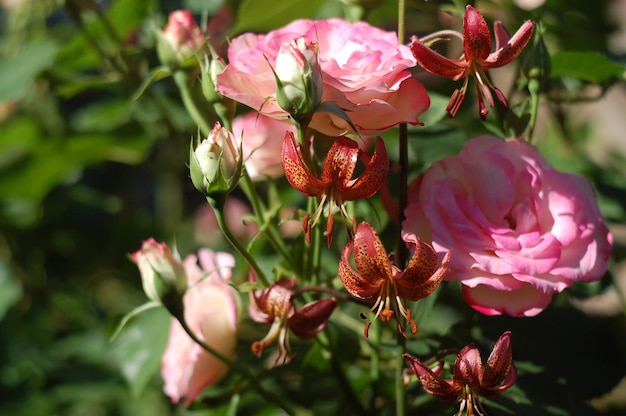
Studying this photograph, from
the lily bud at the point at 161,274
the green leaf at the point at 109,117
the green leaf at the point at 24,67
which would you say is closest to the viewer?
the lily bud at the point at 161,274

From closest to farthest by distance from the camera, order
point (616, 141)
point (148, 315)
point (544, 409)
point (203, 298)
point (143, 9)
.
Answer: point (544, 409), point (203, 298), point (148, 315), point (143, 9), point (616, 141)

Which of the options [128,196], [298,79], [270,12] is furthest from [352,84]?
[128,196]

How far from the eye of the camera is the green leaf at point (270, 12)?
839 millimetres

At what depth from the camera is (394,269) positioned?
458 millimetres

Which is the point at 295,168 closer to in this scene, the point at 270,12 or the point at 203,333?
the point at 203,333

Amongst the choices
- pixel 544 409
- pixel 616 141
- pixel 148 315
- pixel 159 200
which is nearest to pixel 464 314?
pixel 544 409

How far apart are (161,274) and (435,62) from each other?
237mm

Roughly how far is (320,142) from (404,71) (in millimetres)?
72

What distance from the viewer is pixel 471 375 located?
46 cm

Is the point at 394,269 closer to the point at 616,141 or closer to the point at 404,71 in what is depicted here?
the point at 404,71

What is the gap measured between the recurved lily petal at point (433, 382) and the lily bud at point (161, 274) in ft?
0.60

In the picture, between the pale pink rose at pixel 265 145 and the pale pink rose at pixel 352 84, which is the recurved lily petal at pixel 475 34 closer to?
the pale pink rose at pixel 352 84

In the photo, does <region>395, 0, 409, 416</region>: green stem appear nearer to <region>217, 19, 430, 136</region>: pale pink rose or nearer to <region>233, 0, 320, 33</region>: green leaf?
<region>217, 19, 430, 136</region>: pale pink rose

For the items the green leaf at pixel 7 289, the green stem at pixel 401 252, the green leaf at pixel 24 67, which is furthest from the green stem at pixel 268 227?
the green leaf at pixel 7 289
